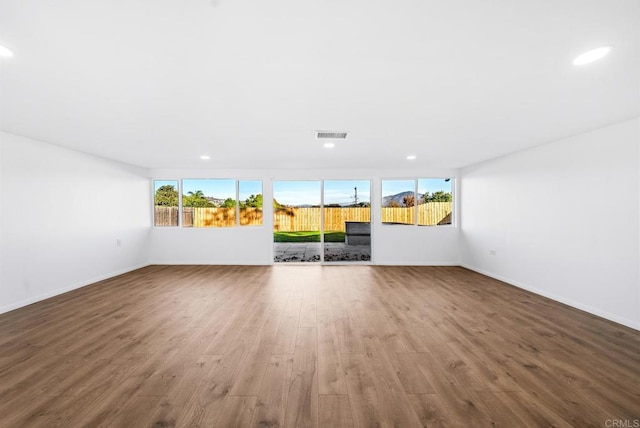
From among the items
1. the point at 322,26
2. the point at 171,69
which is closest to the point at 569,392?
the point at 322,26

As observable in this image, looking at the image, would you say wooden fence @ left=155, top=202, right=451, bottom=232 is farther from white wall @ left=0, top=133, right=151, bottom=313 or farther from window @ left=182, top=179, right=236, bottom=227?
white wall @ left=0, top=133, right=151, bottom=313

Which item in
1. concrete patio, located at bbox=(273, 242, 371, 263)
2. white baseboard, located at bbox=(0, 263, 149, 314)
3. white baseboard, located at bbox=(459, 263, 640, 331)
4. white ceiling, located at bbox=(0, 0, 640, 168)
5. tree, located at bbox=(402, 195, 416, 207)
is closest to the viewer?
white ceiling, located at bbox=(0, 0, 640, 168)

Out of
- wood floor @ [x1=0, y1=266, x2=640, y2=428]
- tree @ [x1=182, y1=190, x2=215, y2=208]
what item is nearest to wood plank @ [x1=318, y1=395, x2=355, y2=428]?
wood floor @ [x1=0, y1=266, x2=640, y2=428]

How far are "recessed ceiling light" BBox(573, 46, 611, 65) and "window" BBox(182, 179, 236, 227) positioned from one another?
639 cm

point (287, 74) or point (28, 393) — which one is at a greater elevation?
point (287, 74)

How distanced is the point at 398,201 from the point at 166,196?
19.5 ft

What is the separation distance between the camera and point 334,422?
5.43ft

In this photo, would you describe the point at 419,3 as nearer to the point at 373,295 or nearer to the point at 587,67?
the point at 587,67

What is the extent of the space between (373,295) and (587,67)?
349cm

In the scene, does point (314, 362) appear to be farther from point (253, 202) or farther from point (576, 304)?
point (253, 202)

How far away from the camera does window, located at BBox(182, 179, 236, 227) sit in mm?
6844

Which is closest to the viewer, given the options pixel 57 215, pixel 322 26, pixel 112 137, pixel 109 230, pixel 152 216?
pixel 322 26

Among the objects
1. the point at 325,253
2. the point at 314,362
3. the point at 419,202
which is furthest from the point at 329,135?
the point at 325,253

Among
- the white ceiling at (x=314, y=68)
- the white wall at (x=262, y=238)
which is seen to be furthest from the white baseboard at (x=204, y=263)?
the white ceiling at (x=314, y=68)
